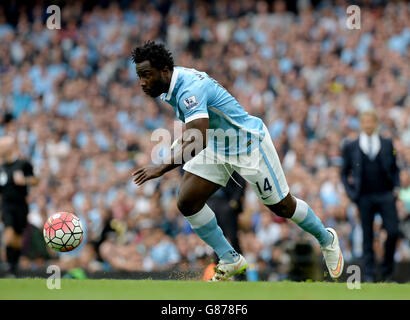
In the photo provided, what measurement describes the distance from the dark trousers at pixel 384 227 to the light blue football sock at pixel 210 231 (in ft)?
8.94

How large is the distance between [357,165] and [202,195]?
339 centimetres

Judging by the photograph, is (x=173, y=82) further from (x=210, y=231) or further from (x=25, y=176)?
(x=25, y=176)

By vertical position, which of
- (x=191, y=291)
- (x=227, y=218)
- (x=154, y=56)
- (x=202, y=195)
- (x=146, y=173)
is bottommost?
(x=191, y=291)

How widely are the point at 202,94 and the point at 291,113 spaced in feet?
31.1

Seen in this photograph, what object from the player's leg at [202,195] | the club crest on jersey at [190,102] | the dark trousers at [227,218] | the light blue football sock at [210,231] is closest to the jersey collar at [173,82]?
the club crest on jersey at [190,102]

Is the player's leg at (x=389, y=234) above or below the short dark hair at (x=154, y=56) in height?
below

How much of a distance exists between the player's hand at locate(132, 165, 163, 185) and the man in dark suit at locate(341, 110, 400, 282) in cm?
414

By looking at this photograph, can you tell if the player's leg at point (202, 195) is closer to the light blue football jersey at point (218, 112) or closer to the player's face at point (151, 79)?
the light blue football jersey at point (218, 112)

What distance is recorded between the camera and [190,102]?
691 centimetres

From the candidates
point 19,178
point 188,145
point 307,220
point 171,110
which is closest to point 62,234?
point 188,145

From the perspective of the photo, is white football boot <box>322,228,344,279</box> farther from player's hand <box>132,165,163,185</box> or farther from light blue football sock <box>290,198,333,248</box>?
player's hand <box>132,165,163,185</box>

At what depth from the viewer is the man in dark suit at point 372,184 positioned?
385 inches

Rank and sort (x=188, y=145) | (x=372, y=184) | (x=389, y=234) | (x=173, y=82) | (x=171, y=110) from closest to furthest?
1. (x=188, y=145)
2. (x=173, y=82)
3. (x=389, y=234)
4. (x=372, y=184)
5. (x=171, y=110)
